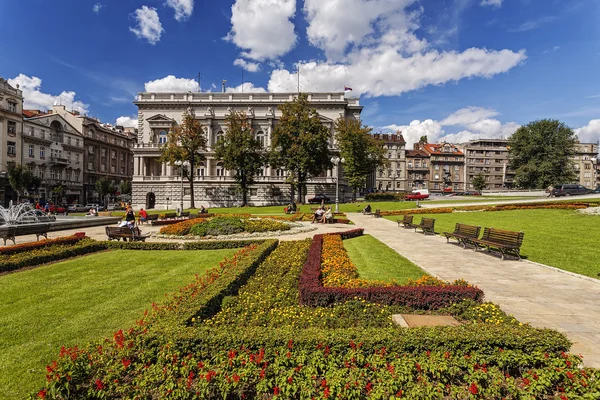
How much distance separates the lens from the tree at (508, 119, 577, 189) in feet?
180

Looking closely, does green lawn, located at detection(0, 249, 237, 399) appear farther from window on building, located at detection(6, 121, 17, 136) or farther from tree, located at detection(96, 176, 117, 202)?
tree, located at detection(96, 176, 117, 202)

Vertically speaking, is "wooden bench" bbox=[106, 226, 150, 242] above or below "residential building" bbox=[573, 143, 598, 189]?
below

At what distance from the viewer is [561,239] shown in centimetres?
1378

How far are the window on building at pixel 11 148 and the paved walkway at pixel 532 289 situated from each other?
6173 centimetres

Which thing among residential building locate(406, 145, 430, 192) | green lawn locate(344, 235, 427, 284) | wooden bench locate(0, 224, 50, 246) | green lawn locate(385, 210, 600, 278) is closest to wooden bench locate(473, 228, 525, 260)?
green lawn locate(385, 210, 600, 278)

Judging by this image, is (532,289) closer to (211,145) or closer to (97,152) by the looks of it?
(211,145)

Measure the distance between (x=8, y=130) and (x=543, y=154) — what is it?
8934cm

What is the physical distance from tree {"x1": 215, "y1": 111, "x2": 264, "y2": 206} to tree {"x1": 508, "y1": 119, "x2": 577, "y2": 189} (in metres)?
48.5

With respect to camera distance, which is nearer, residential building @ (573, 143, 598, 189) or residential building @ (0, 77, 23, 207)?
residential building @ (0, 77, 23, 207)

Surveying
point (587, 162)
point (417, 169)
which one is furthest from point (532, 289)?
point (587, 162)

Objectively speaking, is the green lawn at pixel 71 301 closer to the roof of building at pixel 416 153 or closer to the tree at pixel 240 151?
the tree at pixel 240 151

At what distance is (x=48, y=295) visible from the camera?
7.35m

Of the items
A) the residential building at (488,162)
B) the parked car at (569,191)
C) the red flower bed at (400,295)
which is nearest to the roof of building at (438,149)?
the residential building at (488,162)

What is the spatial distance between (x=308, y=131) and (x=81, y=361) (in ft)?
132
